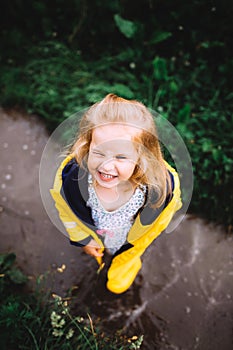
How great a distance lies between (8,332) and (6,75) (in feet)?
7.63

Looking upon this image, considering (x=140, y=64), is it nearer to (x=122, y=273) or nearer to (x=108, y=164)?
(x=122, y=273)

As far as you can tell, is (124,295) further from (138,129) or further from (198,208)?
(138,129)

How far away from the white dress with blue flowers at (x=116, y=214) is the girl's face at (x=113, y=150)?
0.32 meters

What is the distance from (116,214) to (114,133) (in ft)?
1.88

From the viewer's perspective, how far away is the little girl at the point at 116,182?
1.49 metres

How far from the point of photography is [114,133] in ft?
4.80

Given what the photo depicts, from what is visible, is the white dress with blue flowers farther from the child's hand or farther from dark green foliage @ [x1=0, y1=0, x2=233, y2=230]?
dark green foliage @ [x1=0, y1=0, x2=233, y2=230]

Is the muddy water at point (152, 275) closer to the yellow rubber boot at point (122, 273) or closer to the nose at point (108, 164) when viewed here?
the yellow rubber boot at point (122, 273)

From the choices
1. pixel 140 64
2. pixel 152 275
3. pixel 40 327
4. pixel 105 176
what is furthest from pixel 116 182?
pixel 140 64

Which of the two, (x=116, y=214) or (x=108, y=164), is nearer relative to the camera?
(x=108, y=164)

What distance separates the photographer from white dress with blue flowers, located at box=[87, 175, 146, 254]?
1.84 m

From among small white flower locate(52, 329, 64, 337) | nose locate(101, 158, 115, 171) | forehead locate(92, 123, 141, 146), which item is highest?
forehead locate(92, 123, 141, 146)

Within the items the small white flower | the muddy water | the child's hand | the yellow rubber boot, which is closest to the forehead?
the child's hand

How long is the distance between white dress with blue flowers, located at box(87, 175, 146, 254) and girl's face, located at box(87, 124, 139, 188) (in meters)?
0.32
